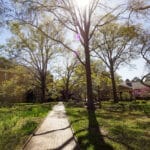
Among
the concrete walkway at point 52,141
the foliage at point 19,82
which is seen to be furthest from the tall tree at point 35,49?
the concrete walkway at point 52,141

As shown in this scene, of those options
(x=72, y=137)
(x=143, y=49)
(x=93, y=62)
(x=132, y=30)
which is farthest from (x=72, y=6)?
(x=93, y=62)

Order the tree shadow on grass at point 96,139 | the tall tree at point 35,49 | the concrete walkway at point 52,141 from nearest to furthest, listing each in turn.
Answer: the tree shadow on grass at point 96,139, the concrete walkway at point 52,141, the tall tree at point 35,49

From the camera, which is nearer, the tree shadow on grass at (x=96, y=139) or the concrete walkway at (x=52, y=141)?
the tree shadow on grass at (x=96, y=139)

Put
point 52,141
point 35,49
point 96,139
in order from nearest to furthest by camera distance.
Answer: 1. point 96,139
2. point 52,141
3. point 35,49

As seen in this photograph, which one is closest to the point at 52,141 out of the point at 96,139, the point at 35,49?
the point at 96,139

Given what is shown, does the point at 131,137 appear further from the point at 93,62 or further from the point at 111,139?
the point at 93,62

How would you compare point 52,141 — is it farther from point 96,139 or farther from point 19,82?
point 19,82

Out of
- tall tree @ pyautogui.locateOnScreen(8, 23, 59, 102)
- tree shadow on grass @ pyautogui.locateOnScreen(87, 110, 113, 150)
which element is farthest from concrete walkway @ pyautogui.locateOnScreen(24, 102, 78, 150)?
tall tree @ pyautogui.locateOnScreen(8, 23, 59, 102)

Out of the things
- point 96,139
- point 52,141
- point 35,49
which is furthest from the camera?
point 35,49

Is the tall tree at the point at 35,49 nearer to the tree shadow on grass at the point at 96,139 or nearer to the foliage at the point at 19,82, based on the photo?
the foliage at the point at 19,82

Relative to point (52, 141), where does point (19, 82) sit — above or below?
above

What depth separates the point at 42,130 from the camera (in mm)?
15758

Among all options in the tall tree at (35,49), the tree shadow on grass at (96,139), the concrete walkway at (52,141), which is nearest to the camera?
A: the tree shadow on grass at (96,139)

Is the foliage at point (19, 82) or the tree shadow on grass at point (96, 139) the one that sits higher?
the foliage at point (19, 82)
